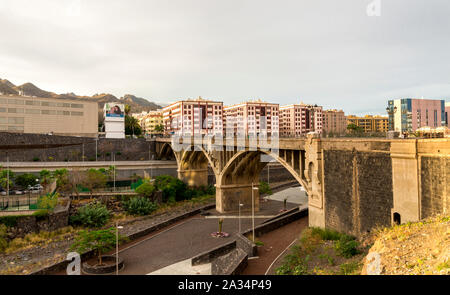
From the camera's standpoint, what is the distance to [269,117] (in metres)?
115

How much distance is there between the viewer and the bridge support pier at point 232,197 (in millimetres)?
44312

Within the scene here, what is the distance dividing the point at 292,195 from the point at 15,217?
139 feet

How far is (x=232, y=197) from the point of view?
4481 cm

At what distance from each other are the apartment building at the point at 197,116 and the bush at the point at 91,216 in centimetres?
6384

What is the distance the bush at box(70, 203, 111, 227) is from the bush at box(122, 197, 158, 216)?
3.82m

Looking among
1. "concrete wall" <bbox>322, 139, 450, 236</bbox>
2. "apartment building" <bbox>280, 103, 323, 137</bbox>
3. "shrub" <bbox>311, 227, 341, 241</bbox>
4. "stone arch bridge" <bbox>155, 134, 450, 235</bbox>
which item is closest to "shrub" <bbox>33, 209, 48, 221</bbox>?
"stone arch bridge" <bbox>155, 134, 450, 235</bbox>

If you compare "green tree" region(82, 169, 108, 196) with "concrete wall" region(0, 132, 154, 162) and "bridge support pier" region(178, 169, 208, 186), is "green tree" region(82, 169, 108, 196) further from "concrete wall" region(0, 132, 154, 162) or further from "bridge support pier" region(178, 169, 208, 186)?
"concrete wall" region(0, 132, 154, 162)

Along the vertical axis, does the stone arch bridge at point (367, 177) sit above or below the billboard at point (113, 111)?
below

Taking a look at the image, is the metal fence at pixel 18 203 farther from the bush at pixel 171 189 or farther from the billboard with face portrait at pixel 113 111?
the billboard with face portrait at pixel 113 111

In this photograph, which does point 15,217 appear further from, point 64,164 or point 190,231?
point 64,164

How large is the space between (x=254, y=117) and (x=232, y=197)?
7013 cm

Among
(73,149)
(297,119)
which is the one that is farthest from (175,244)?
(297,119)

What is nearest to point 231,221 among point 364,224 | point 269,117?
point 364,224

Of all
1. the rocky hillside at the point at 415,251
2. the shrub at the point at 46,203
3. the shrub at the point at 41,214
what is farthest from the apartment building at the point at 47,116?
the rocky hillside at the point at 415,251
